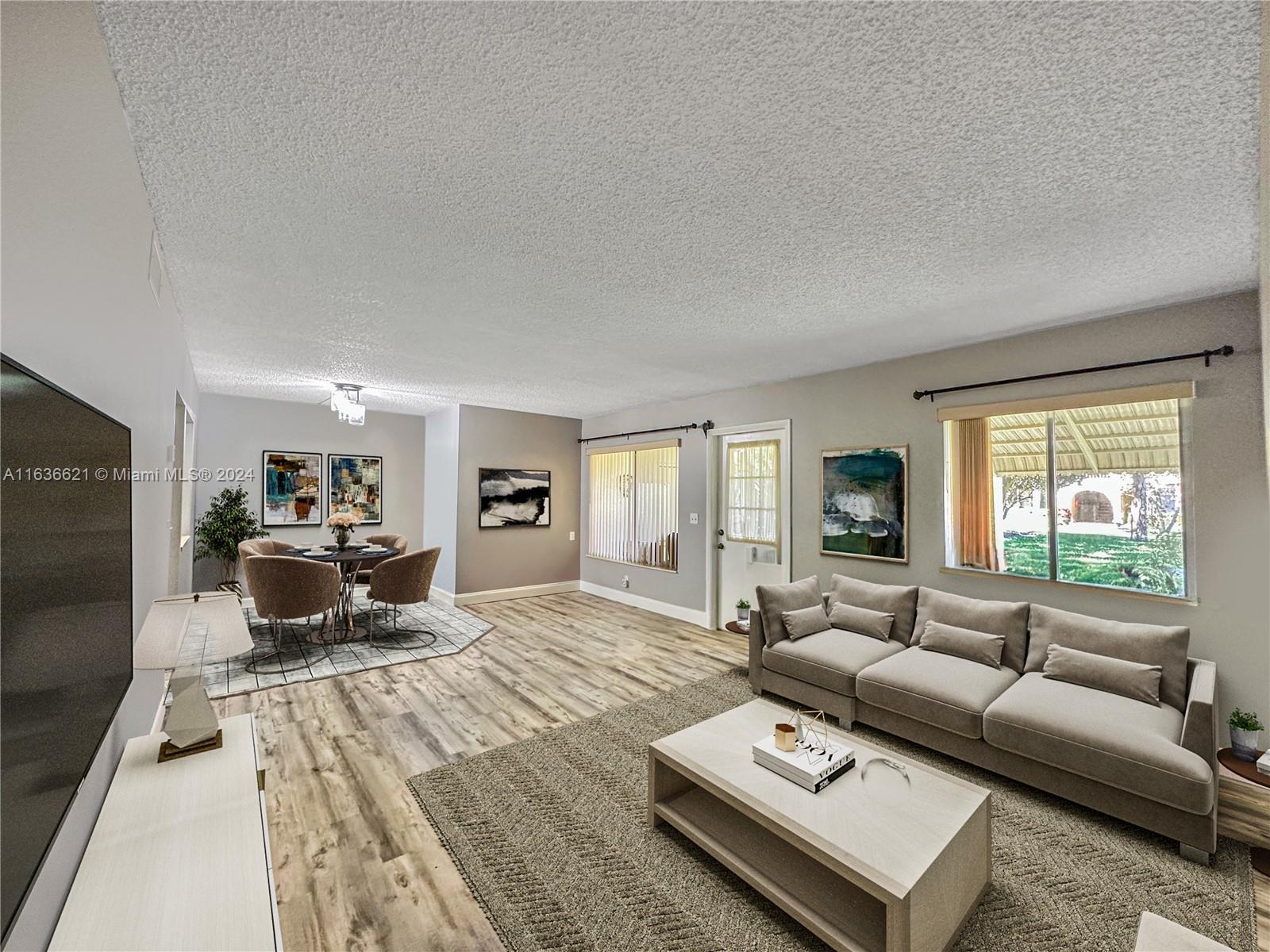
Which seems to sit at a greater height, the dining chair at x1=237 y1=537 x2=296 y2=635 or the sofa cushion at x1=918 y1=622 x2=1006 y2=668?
the dining chair at x1=237 y1=537 x2=296 y2=635

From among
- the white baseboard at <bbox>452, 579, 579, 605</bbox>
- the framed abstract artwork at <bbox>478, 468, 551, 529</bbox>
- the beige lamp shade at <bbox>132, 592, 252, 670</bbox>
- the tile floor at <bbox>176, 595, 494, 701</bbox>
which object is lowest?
the tile floor at <bbox>176, 595, 494, 701</bbox>

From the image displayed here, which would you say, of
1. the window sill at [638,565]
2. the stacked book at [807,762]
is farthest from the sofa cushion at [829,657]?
the window sill at [638,565]

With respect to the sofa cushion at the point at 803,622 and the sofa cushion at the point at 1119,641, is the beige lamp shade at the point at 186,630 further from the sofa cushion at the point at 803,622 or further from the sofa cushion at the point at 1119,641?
the sofa cushion at the point at 1119,641

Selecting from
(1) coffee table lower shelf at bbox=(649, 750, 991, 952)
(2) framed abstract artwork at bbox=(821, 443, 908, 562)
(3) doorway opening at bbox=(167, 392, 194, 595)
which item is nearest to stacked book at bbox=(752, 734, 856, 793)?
(1) coffee table lower shelf at bbox=(649, 750, 991, 952)

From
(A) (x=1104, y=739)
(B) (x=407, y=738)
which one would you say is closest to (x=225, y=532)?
(B) (x=407, y=738)

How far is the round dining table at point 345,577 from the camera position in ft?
16.1

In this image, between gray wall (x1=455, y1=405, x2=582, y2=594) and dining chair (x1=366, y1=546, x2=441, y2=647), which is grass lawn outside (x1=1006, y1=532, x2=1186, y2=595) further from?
gray wall (x1=455, y1=405, x2=582, y2=594)

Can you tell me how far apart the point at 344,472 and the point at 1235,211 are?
7696 millimetres

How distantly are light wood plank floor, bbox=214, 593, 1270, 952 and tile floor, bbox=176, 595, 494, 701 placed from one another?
18cm

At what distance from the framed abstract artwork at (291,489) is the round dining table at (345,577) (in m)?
1.17

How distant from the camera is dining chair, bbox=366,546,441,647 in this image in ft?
16.0

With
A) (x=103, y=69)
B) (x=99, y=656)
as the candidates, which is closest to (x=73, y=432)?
(x=99, y=656)

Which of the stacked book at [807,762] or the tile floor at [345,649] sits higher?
the stacked book at [807,762]

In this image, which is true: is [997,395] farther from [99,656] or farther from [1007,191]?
[99,656]
